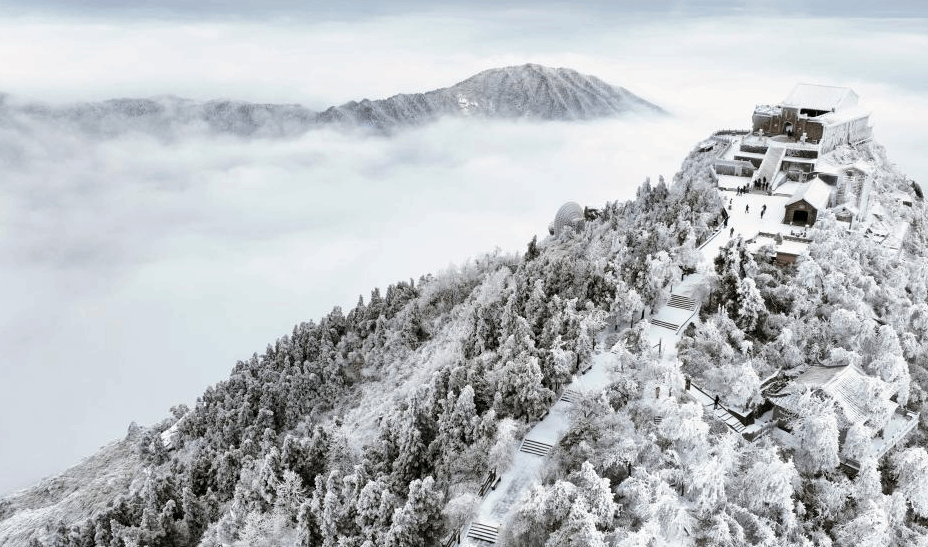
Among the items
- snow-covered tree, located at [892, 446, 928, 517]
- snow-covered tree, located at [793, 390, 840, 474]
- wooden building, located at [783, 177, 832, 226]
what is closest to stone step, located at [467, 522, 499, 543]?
snow-covered tree, located at [793, 390, 840, 474]

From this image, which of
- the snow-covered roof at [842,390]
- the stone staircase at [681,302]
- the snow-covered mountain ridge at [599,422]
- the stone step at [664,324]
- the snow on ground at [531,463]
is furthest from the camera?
the stone staircase at [681,302]

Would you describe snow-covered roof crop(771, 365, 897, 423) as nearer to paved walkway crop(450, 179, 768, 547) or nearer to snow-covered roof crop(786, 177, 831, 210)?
paved walkway crop(450, 179, 768, 547)

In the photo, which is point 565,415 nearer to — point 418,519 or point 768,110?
point 418,519

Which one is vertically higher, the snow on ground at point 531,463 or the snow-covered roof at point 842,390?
the snow-covered roof at point 842,390

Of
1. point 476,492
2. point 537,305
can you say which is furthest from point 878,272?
point 476,492

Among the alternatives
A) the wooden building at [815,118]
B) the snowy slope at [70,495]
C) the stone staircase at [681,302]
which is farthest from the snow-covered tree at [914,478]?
the snowy slope at [70,495]

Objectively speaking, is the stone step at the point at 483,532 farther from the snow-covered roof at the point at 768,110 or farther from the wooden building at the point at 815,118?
the snow-covered roof at the point at 768,110

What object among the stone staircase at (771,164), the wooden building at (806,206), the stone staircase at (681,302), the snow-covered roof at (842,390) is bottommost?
the snow-covered roof at (842,390)
